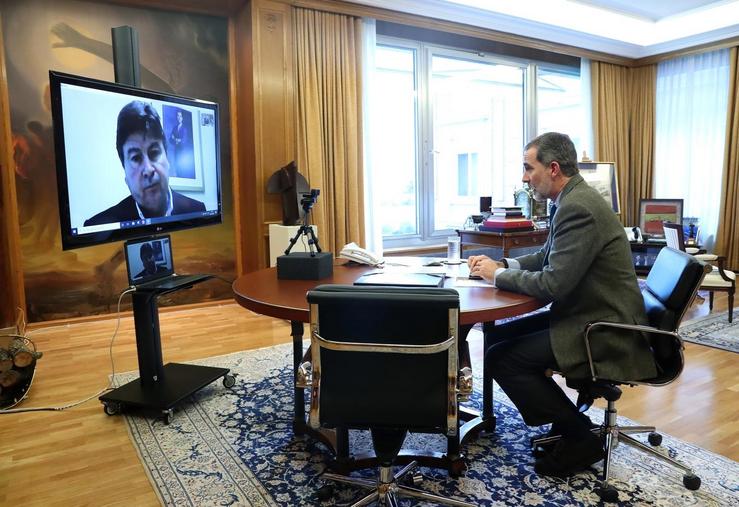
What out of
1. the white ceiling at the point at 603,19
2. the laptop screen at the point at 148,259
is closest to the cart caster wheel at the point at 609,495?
the laptop screen at the point at 148,259

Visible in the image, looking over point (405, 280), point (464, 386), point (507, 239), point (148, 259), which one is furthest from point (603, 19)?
point (464, 386)

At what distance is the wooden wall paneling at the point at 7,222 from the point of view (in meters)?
3.82

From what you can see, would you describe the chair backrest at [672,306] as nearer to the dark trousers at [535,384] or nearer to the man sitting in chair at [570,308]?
the man sitting in chair at [570,308]

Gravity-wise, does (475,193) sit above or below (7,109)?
below

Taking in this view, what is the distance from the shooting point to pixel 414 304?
1.33 meters

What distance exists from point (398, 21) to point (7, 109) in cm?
325

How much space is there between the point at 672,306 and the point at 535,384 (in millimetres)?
538

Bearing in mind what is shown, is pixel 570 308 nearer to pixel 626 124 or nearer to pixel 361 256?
pixel 361 256

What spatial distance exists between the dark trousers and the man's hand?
27 cm

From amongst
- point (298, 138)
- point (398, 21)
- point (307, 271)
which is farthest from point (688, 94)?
point (307, 271)

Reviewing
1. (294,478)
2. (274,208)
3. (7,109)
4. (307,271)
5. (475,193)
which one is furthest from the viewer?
(475,193)

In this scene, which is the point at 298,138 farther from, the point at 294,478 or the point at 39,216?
the point at 294,478

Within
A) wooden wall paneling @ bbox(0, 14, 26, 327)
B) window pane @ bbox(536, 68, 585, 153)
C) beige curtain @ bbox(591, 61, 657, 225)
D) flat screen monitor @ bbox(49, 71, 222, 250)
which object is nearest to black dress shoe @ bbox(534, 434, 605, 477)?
flat screen monitor @ bbox(49, 71, 222, 250)

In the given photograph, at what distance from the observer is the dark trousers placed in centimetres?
194
